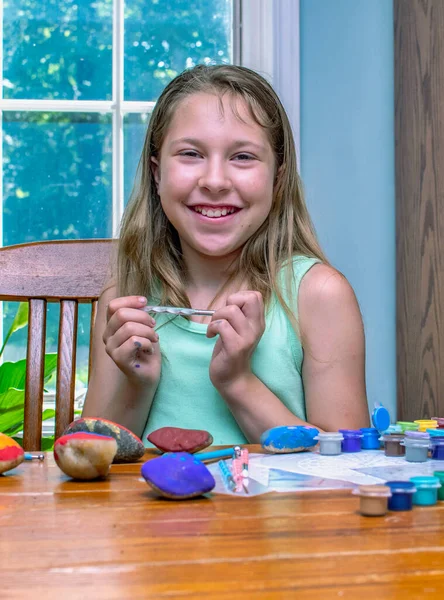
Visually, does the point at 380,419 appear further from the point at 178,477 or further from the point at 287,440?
the point at 178,477

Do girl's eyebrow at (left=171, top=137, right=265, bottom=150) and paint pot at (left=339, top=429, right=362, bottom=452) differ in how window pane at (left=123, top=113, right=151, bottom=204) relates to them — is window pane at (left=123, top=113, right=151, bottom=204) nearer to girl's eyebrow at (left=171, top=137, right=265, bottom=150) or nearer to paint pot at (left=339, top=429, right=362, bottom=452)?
girl's eyebrow at (left=171, top=137, right=265, bottom=150)

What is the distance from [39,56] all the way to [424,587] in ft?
7.11

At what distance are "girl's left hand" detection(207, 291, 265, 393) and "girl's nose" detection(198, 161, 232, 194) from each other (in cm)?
19

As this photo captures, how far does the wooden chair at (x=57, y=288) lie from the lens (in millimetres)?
1237

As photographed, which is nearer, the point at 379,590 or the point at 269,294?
the point at 379,590

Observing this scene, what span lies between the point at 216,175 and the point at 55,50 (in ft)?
4.38

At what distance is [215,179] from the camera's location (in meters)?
1.12

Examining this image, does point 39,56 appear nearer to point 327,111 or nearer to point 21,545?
point 327,111

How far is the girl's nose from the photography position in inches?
44.2

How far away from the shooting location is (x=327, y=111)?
1944mm

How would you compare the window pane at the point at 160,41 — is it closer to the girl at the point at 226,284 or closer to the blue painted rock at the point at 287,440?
the girl at the point at 226,284

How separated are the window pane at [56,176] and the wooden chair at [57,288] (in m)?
0.94

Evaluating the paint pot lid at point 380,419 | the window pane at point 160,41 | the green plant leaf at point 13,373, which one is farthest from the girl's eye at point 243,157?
the window pane at point 160,41

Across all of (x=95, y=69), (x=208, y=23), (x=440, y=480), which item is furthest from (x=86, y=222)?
(x=440, y=480)
